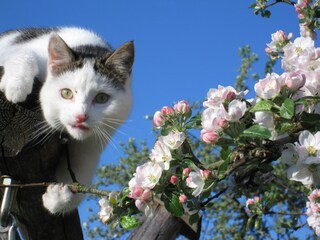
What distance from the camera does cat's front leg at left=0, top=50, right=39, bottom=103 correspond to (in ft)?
6.75

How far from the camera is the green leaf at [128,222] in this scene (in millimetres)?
1401

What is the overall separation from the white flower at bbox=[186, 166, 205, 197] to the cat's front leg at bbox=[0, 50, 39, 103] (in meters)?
1.10

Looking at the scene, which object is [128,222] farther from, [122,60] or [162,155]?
[122,60]

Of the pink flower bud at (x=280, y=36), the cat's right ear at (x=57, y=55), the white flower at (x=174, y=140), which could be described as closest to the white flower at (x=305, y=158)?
the white flower at (x=174, y=140)

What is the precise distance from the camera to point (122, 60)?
2.59 metres

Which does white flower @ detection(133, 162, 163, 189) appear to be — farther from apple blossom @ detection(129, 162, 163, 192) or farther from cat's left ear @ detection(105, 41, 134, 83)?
cat's left ear @ detection(105, 41, 134, 83)

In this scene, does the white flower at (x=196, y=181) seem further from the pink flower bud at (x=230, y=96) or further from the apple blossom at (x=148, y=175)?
the pink flower bud at (x=230, y=96)

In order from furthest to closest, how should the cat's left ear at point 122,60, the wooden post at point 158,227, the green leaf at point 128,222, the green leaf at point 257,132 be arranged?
1. the wooden post at point 158,227
2. the cat's left ear at point 122,60
3. the green leaf at point 128,222
4. the green leaf at point 257,132

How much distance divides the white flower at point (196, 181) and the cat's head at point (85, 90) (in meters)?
1.07

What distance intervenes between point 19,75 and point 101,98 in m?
0.49

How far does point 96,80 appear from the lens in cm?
242

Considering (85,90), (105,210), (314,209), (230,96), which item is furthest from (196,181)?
(85,90)

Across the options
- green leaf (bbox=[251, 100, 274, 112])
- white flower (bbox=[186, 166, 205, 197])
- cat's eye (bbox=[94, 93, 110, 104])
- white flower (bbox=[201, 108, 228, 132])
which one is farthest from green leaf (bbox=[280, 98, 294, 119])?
cat's eye (bbox=[94, 93, 110, 104])

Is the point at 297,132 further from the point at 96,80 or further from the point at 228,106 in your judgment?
the point at 96,80
